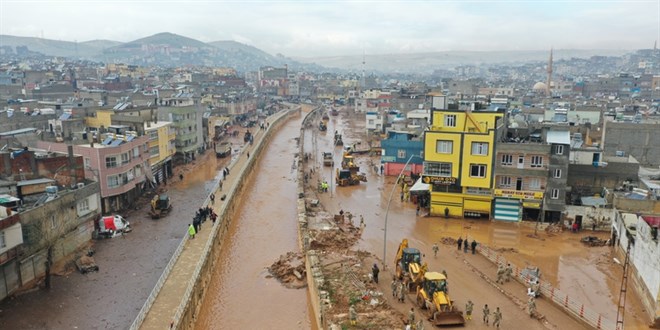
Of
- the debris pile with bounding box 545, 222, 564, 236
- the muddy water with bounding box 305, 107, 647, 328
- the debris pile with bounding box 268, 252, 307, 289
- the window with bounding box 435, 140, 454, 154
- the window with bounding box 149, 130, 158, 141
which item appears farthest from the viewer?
the window with bounding box 149, 130, 158, 141

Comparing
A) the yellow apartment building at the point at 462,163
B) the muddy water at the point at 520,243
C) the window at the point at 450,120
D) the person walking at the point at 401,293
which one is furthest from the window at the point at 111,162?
the window at the point at 450,120

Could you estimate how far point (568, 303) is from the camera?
23.2 meters

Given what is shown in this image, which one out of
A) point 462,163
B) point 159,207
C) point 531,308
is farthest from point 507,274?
point 159,207

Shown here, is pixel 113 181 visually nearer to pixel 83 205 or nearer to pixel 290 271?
pixel 83 205

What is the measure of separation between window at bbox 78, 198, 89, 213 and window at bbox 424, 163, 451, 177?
23499 mm

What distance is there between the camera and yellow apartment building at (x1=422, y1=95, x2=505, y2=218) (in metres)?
35.6

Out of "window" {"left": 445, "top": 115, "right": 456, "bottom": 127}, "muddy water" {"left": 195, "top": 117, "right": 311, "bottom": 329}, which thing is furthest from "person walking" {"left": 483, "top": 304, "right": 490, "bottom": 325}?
"window" {"left": 445, "top": 115, "right": 456, "bottom": 127}

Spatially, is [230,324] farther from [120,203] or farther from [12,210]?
[120,203]

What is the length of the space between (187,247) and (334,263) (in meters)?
8.57

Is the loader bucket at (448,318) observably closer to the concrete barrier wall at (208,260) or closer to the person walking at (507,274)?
the person walking at (507,274)

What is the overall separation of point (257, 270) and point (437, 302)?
1206 centimetres

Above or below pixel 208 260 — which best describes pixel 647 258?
above

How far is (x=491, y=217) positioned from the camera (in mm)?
36562

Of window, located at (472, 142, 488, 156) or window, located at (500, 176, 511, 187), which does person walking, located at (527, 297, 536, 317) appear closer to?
window, located at (500, 176, 511, 187)
